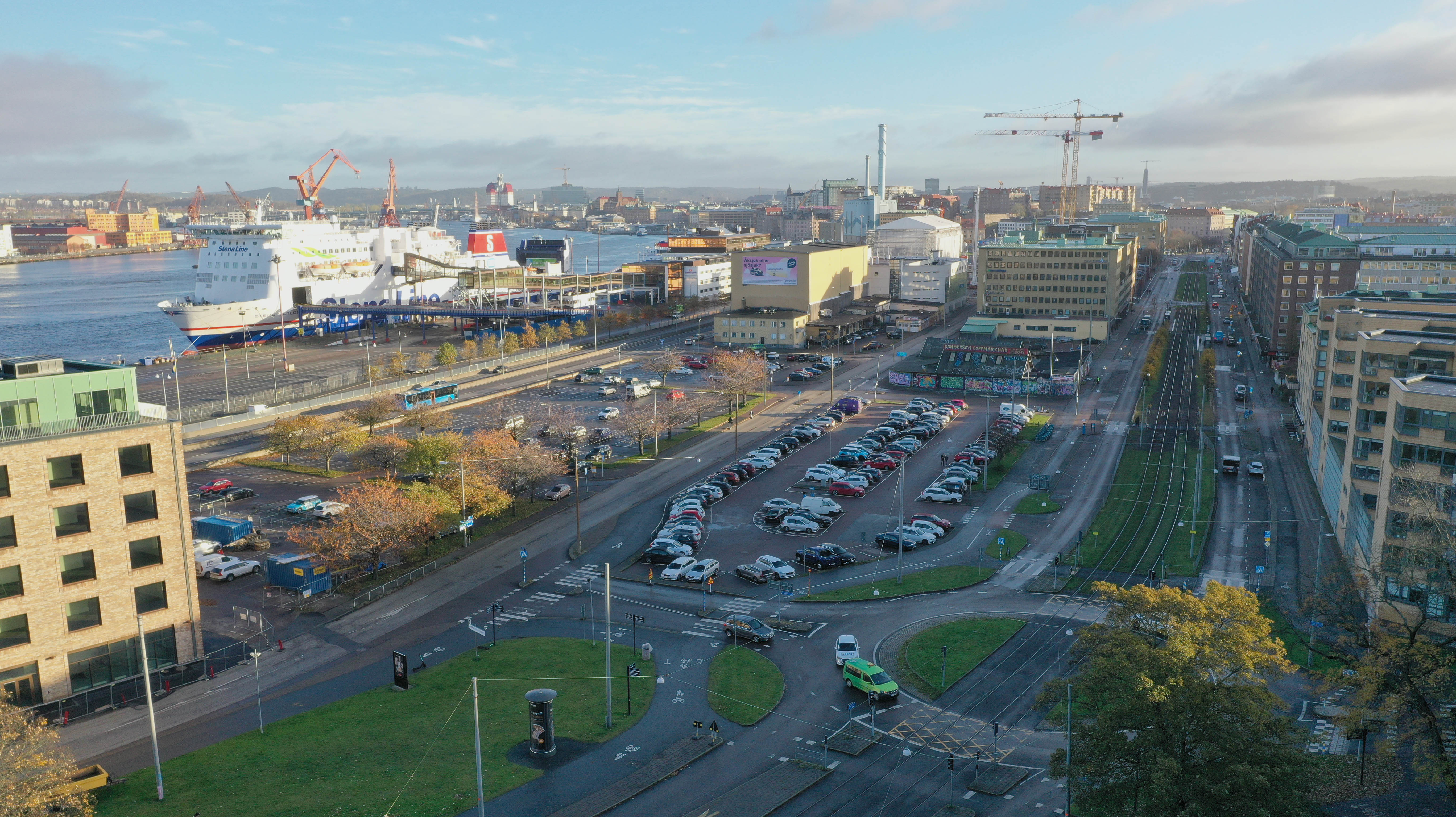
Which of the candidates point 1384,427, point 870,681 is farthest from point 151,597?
point 1384,427

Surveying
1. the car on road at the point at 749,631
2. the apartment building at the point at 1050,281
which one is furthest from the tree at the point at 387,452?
the apartment building at the point at 1050,281

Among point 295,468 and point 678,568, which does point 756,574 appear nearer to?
point 678,568

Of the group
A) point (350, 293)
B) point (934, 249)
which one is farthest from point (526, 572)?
point (934, 249)

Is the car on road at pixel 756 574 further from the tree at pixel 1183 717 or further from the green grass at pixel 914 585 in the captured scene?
the tree at pixel 1183 717

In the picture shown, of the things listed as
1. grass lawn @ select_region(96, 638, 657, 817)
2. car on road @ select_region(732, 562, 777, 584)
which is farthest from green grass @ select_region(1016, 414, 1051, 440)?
grass lawn @ select_region(96, 638, 657, 817)

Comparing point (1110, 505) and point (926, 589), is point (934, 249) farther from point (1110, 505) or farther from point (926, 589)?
point (926, 589)

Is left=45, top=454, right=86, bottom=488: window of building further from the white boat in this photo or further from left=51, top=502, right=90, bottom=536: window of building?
the white boat
